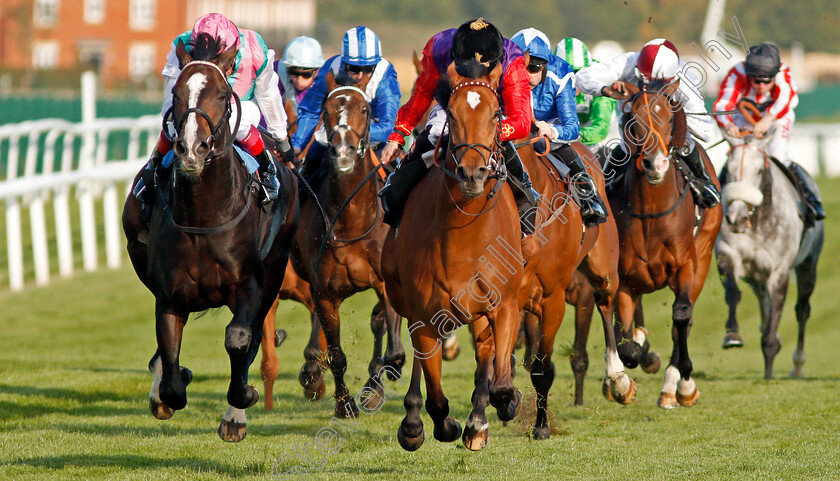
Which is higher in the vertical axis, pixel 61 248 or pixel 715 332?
pixel 61 248

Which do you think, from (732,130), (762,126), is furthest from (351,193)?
(762,126)

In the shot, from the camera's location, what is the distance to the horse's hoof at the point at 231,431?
19.1 feet

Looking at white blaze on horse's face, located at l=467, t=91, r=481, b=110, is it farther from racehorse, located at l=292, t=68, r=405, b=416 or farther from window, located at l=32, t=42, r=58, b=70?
window, located at l=32, t=42, r=58, b=70

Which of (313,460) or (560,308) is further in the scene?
(560,308)

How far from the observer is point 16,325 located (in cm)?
1215

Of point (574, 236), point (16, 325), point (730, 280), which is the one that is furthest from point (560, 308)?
point (16, 325)

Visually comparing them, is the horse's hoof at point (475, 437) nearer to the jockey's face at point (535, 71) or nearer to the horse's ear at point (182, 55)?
the horse's ear at point (182, 55)

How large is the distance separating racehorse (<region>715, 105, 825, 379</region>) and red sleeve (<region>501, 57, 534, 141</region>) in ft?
13.1

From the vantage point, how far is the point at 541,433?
6727 millimetres

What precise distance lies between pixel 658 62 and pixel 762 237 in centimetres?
259

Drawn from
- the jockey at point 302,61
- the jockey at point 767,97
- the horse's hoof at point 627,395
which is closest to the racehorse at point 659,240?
the horse's hoof at point 627,395

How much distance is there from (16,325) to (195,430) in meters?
5.91

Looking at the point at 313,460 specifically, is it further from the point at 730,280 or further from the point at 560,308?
the point at 730,280

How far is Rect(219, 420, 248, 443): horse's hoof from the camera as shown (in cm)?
582
